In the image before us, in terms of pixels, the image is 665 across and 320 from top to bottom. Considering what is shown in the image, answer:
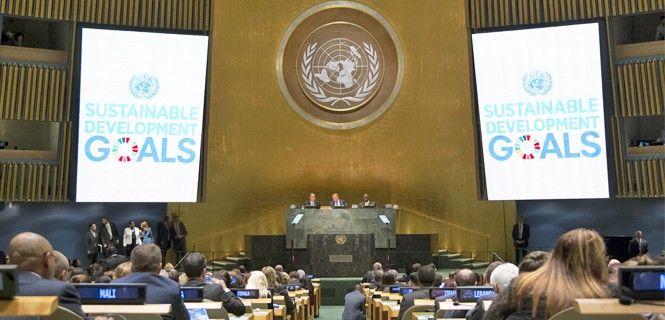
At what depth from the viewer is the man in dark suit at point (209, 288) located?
15.9 feet

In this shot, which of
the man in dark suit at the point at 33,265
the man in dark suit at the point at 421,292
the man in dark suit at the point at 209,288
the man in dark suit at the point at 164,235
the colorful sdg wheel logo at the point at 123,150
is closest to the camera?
the man in dark suit at the point at 33,265

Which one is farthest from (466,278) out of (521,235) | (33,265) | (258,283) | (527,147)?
(521,235)

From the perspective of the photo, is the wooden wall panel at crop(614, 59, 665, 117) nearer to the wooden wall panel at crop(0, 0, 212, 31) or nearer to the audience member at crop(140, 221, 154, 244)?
the wooden wall panel at crop(0, 0, 212, 31)

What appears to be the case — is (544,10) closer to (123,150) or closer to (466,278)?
(123,150)

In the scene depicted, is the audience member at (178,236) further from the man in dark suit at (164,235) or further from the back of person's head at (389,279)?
the back of person's head at (389,279)

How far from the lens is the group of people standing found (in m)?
14.5

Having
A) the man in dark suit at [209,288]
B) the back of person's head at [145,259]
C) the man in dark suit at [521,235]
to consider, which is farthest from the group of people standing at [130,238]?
the back of person's head at [145,259]

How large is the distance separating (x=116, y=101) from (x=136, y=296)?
12.2m

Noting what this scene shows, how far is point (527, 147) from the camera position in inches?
547

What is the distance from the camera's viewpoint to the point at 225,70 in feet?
55.9

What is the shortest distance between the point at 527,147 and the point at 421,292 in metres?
8.89

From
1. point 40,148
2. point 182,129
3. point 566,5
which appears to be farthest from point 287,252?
point 566,5

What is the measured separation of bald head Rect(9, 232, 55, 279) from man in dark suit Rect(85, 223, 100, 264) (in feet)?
39.8

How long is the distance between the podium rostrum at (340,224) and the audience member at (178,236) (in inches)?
94.2
